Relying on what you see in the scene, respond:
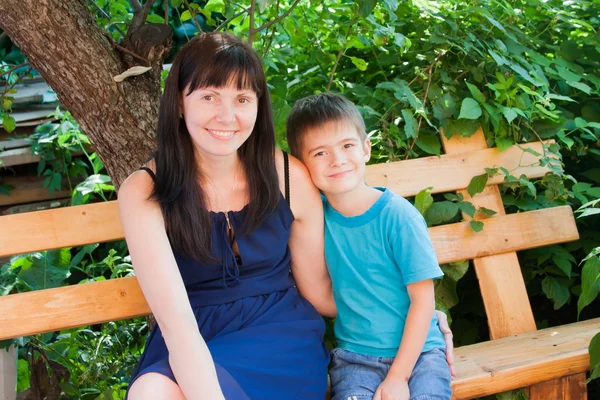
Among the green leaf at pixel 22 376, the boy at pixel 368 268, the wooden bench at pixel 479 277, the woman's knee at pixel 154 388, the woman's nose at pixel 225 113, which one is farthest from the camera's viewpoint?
the green leaf at pixel 22 376

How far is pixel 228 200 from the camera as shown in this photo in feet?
7.14

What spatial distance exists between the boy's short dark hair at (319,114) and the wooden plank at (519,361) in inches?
30.2

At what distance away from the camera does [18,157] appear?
12.1ft

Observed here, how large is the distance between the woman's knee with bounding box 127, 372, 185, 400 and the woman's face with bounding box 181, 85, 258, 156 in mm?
590

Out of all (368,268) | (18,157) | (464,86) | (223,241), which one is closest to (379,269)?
(368,268)

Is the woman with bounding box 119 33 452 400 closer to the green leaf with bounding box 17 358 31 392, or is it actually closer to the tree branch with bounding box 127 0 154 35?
the tree branch with bounding box 127 0 154 35

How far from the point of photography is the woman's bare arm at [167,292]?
190 centimetres

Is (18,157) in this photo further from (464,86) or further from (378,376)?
(378,376)

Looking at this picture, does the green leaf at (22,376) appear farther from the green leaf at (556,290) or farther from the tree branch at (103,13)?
the green leaf at (556,290)

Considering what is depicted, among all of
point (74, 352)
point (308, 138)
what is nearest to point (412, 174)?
point (308, 138)

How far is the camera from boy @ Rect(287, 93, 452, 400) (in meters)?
2.09

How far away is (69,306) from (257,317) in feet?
2.07

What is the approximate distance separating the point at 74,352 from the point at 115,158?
815mm

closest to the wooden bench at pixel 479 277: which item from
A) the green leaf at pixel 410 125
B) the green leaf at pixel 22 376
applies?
the green leaf at pixel 410 125
